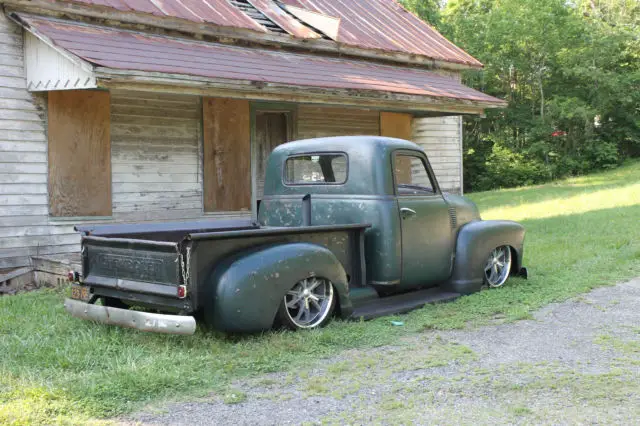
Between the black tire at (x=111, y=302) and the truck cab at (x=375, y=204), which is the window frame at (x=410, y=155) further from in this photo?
the black tire at (x=111, y=302)

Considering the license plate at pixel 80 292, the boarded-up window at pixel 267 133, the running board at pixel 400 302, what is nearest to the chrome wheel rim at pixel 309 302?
the running board at pixel 400 302

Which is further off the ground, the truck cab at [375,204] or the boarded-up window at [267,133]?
the boarded-up window at [267,133]

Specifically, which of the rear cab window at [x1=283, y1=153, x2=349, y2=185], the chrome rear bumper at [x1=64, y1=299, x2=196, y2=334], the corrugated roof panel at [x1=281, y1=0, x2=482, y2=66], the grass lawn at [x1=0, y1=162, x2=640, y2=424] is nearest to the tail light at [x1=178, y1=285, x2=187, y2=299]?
the chrome rear bumper at [x1=64, y1=299, x2=196, y2=334]

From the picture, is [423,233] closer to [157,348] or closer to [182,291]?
[182,291]

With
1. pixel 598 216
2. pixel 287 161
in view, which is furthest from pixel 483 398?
pixel 598 216

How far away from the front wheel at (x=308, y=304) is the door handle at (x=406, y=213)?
1.10 m

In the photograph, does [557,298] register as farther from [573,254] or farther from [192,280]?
[192,280]

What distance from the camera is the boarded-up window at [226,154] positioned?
434 inches

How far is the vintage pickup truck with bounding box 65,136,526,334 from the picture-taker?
17.0 feet

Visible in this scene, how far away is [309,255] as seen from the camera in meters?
5.58

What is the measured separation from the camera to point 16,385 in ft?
14.1

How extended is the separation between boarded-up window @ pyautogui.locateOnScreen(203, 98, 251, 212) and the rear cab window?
408 cm

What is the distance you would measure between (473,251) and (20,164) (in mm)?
5836

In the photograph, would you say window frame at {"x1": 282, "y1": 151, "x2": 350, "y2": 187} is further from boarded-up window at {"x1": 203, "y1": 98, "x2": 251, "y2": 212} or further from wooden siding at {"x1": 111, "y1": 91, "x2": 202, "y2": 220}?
boarded-up window at {"x1": 203, "y1": 98, "x2": 251, "y2": 212}
